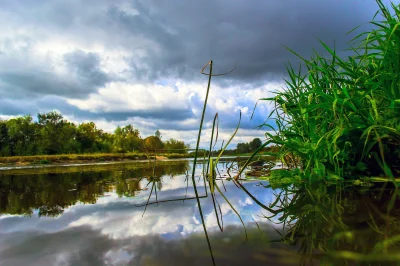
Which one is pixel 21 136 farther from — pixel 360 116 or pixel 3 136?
pixel 360 116

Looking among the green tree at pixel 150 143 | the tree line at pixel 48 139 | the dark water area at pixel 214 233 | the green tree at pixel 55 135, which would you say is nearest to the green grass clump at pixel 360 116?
the dark water area at pixel 214 233

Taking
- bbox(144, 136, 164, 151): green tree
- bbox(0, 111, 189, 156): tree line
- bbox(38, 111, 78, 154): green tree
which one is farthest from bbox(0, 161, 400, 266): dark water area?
bbox(38, 111, 78, 154): green tree

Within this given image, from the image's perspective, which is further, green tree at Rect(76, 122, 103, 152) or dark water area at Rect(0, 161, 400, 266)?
green tree at Rect(76, 122, 103, 152)

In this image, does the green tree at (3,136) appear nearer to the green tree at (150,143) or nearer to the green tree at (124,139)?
the green tree at (124,139)

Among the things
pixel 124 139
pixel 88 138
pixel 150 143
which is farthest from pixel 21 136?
pixel 150 143

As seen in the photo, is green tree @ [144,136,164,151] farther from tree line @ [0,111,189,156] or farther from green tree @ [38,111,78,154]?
green tree @ [38,111,78,154]

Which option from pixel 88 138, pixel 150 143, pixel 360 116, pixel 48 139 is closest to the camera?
pixel 360 116

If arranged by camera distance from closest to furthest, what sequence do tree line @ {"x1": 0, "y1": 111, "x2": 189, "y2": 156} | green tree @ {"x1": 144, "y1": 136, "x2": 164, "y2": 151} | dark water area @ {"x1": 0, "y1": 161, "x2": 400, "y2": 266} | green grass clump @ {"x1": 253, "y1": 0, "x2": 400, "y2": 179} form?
dark water area @ {"x1": 0, "y1": 161, "x2": 400, "y2": 266} < green grass clump @ {"x1": 253, "y1": 0, "x2": 400, "y2": 179} < green tree @ {"x1": 144, "y1": 136, "x2": 164, "y2": 151} < tree line @ {"x1": 0, "y1": 111, "x2": 189, "y2": 156}

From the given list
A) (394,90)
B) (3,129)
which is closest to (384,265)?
(394,90)

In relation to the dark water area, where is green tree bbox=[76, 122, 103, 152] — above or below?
above

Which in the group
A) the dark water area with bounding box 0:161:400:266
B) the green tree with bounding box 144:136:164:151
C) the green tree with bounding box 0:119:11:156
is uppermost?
the green tree with bounding box 0:119:11:156

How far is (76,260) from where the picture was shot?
1.95ft

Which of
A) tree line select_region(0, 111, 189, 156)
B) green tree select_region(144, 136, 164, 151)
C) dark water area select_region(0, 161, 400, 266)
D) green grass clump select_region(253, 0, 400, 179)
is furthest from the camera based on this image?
tree line select_region(0, 111, 189, 156)

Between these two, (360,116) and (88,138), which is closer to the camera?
(360,116)
